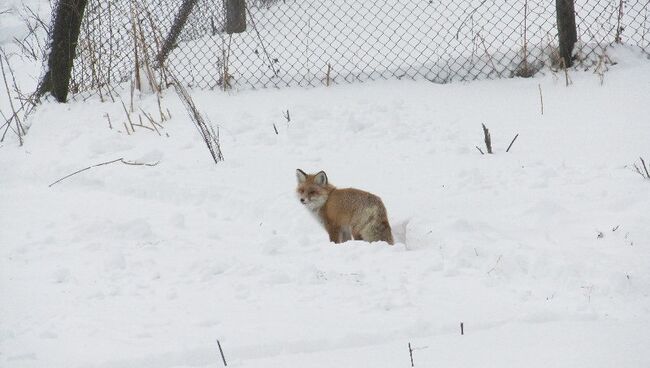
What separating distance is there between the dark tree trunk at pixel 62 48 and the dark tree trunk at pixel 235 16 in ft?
7.91

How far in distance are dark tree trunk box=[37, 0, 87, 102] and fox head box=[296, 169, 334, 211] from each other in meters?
3.83

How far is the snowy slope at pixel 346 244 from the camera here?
12.3 ft

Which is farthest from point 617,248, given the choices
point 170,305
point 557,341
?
point 170,305

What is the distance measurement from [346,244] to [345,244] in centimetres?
1

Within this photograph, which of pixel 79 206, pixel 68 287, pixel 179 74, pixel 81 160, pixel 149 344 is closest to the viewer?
pixel 149 344

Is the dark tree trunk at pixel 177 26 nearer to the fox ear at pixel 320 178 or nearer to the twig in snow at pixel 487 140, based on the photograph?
the fox ear at pixel 320 178

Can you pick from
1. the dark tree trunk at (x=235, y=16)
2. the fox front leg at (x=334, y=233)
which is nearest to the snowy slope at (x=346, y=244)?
the fox front leg at (x=334, y=233)

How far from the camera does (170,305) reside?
429 centimetres

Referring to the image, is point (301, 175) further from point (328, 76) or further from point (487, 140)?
point (328, 76)

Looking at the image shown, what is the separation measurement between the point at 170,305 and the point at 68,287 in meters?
0.79

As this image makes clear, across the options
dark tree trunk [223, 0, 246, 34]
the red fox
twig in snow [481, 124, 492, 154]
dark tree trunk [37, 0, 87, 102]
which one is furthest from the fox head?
dark tree trunk [223, 0, 246, 34]

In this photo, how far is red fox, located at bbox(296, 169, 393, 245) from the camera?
18.7ft

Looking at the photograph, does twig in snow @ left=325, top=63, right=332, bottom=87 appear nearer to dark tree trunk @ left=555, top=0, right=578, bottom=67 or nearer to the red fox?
the red fox

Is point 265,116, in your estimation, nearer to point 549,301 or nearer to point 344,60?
point 344,60
